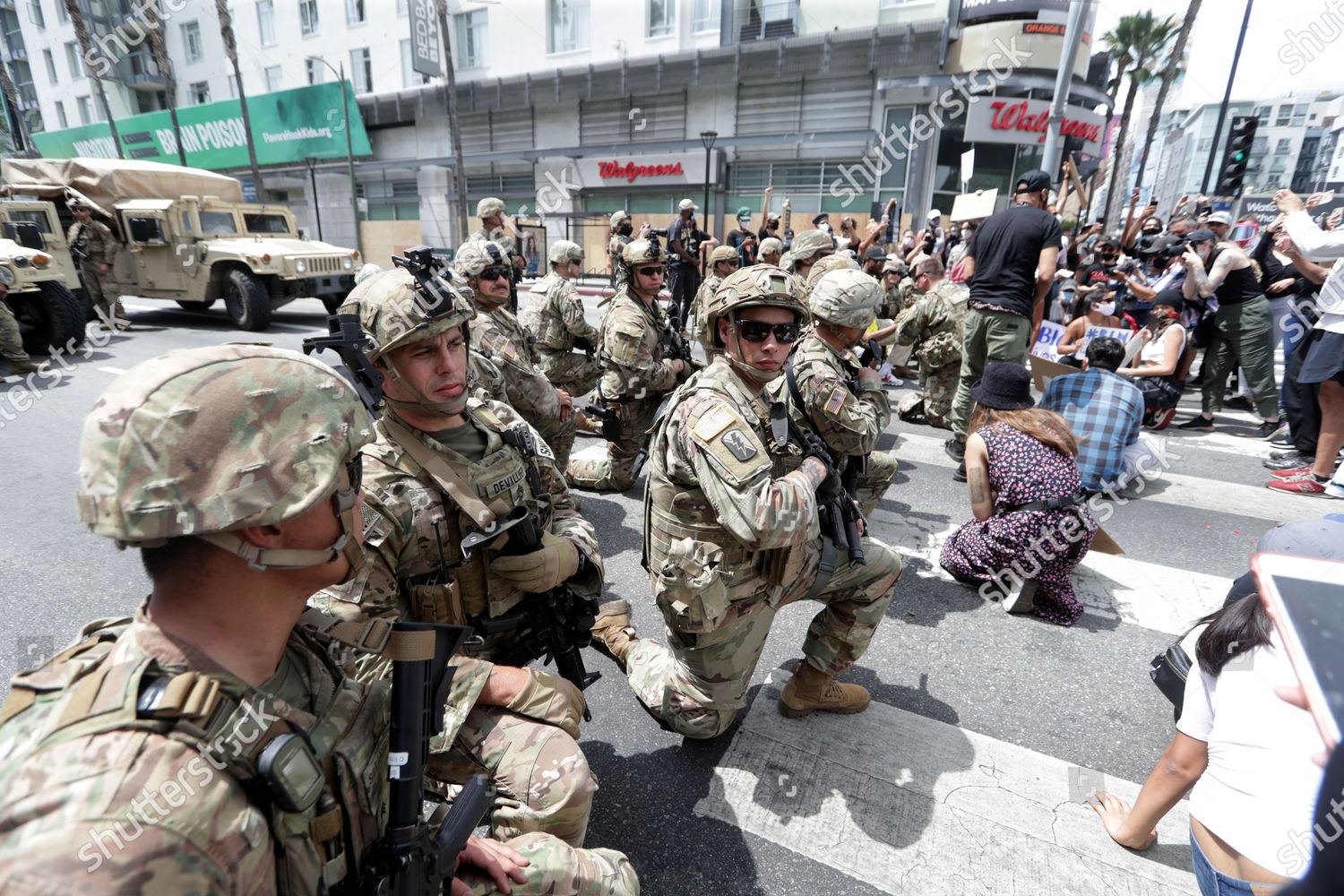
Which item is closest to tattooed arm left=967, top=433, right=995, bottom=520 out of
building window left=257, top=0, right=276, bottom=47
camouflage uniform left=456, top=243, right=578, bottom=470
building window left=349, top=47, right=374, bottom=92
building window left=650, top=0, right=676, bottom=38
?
camouflage uniform left=456, top=243, right=578, bottom=470

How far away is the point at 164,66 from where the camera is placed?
83.4 feet

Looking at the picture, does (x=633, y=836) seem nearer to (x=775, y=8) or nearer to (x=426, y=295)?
(x=426, y=295)

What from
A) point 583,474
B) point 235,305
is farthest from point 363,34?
point 583,474

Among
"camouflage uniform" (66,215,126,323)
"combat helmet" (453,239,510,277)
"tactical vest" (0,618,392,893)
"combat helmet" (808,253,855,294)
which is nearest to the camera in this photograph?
"tactical vest" (0,618,392,893)

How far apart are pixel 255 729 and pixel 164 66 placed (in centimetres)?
3447

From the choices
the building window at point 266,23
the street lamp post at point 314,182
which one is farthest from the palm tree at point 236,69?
the building window at point 266,23

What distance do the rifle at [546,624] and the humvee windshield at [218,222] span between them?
12.2 metres

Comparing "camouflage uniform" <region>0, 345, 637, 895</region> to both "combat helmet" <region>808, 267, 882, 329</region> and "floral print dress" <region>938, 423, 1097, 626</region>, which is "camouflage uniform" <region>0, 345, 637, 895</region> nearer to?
"combat helmet" <region>808, 267, 882, 329</region>

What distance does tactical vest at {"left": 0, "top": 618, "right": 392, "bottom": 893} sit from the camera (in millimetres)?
879

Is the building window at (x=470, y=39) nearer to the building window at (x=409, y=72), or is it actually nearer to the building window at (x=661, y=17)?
the building window at (x=409, y=72)

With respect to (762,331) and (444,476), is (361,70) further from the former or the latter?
(444,476)

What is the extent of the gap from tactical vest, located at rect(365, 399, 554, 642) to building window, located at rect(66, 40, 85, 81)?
50475 millimetres

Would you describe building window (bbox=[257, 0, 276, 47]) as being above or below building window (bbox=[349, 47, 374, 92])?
above

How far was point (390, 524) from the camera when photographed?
1.80m
